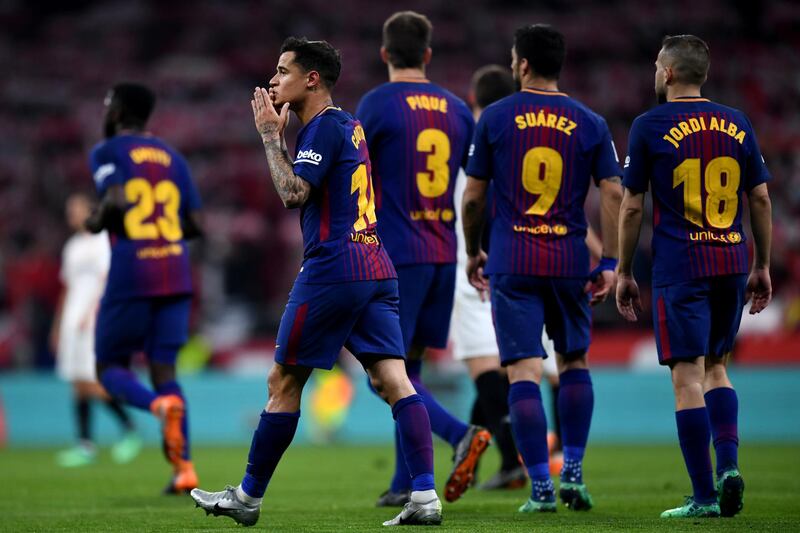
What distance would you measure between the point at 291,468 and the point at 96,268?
3289mm

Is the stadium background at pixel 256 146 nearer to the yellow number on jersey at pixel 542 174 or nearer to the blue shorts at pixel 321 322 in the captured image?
the yellow number on jersey at pixel 542 174

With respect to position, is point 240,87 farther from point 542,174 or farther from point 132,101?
point 542,174

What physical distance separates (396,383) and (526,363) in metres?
0.89

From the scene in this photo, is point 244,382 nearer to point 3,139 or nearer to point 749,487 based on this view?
point 749,487

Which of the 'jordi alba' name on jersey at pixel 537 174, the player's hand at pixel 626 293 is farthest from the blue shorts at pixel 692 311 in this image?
the 'jordi alba' name on jersey at pixel 537 174

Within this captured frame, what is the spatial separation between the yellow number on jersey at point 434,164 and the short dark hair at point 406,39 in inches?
17.2

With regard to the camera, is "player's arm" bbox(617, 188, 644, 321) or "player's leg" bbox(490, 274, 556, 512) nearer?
"player's arm" bbox(617, 188, 644, 321)

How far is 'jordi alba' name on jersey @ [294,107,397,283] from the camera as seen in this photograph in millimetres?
5156

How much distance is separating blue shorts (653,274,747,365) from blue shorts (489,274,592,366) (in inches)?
18.6

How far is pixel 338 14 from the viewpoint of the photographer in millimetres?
21875

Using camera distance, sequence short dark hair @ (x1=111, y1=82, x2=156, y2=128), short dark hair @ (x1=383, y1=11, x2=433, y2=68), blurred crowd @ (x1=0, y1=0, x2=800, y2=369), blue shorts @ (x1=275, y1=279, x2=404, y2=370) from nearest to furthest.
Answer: blue shorts @ (x1=275, y1=279, x2=404, y2=370) < short dark hair @ (x1=383, y1=11, x2=433, y2=68) < short dark hair @ (x1=111, y1=82, x2=156, y2=128) < blurred crowd @ (x1=0, y1=0, x2=800, y2=369)

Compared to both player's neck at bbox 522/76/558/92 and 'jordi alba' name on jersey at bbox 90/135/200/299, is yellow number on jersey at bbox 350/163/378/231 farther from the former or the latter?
'jordi alba' name on jersey at bbox 90/135/200/299

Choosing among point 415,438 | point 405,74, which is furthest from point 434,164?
point 415,438

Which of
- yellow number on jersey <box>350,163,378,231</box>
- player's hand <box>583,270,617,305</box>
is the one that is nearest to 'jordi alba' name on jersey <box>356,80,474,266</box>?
player's hand <box>583,270,617,305</box>
